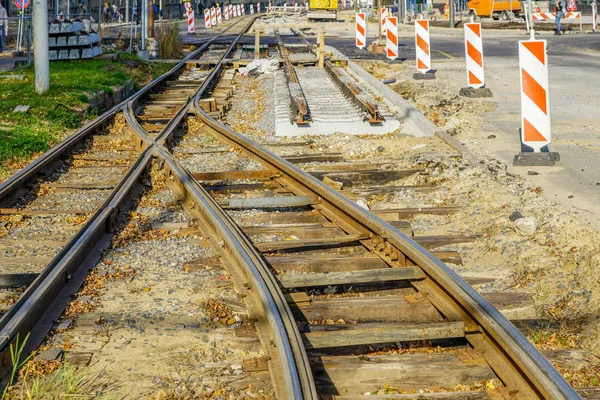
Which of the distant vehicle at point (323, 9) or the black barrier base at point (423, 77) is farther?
the distant vehicle at point (323, 9)

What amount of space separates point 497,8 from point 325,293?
196ft

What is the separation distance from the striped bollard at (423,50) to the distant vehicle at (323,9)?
44.6 m

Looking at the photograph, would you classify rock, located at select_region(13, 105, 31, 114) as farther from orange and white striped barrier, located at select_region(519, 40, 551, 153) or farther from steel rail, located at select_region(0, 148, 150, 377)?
orange and white striped barrier, located at select_region(519, 40, 551, 153)

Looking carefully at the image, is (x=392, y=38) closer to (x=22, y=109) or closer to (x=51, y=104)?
(x=51, y=104)

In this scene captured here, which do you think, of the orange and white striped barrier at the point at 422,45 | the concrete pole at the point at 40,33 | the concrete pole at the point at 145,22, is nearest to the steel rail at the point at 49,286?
the concrete pole at the point at 40,33

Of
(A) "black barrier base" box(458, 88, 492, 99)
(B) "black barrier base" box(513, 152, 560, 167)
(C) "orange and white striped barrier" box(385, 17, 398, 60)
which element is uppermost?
(C) "orange and white striped barrier" box(385, 17, 398, 60)

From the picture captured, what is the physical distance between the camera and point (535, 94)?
9617mm

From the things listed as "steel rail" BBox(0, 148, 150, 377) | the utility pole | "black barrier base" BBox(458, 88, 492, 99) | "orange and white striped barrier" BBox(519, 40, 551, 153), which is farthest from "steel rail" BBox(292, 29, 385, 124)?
the utility pole

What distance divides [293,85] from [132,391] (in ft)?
45.0

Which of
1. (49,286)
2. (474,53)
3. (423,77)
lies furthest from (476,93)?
(49,286)

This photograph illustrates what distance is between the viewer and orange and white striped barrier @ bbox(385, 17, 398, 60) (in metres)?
24.4

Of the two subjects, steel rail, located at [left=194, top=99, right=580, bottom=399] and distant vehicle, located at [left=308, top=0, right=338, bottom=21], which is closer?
steel rail, located at [left=194, top=99, right=580, bottom=399]

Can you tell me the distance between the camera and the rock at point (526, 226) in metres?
6.62

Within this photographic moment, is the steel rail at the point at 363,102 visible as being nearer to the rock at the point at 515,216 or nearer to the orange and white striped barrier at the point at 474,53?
the orange and white striped barrier at the point at 474,53
